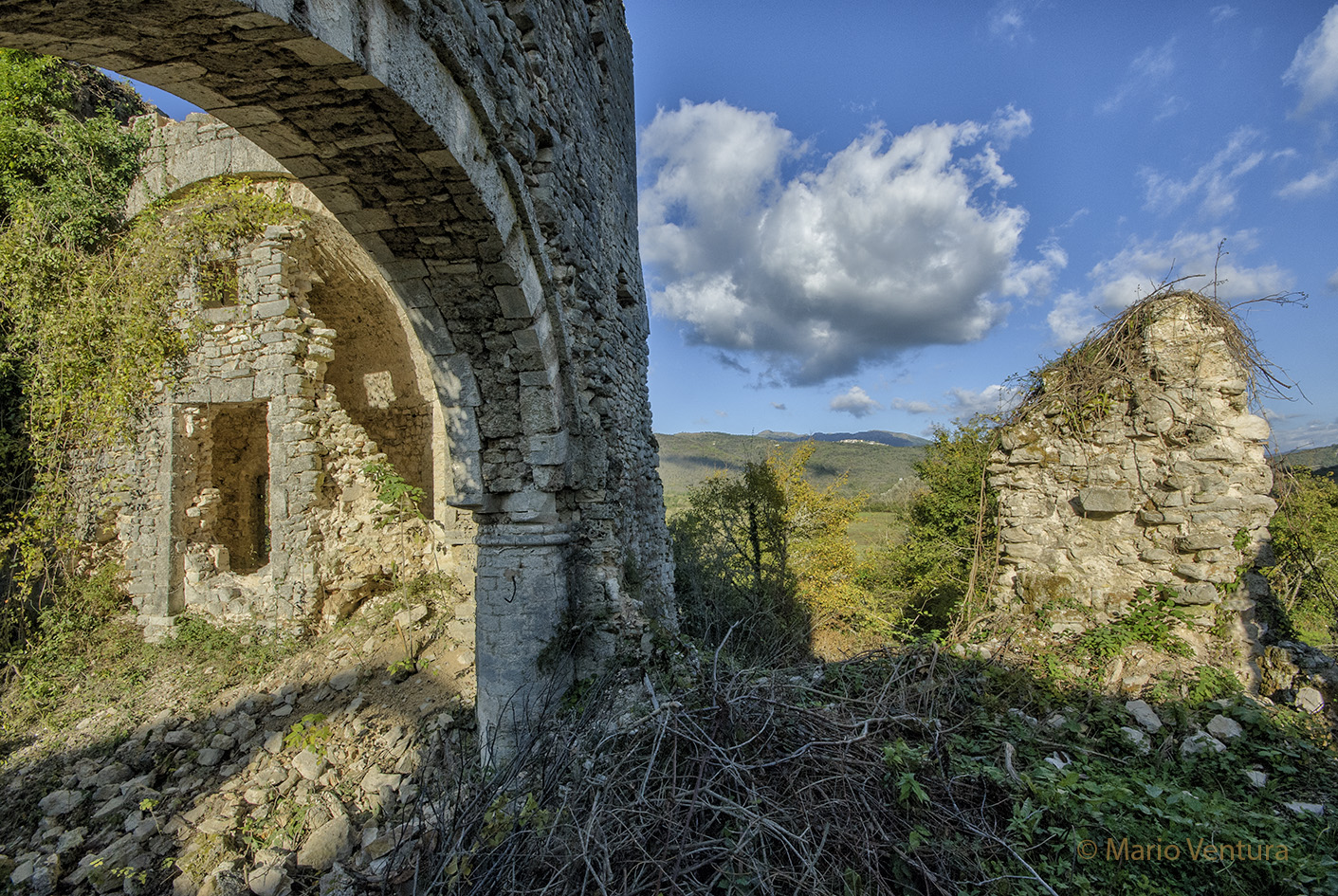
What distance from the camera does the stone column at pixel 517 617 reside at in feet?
13.7

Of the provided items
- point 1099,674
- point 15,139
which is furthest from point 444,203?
point 15,139

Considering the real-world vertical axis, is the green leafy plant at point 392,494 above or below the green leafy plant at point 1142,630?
above

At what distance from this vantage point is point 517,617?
422 centimetres

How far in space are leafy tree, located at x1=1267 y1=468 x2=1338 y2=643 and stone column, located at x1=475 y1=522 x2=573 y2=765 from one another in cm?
515

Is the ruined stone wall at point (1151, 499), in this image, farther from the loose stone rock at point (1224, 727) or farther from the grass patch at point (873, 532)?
the grass patch at point (873, 532)

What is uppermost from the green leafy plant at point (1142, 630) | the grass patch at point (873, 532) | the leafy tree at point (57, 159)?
the leafy tree at point (57, 159)

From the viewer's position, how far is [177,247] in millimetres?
6891

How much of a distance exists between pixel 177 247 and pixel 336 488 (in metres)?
3.50

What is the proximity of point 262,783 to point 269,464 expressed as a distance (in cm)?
387

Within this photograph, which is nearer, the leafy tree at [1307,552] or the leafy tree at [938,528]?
the leafy tree at [1307,552]

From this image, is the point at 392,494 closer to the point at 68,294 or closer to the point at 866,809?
the point at 68,294

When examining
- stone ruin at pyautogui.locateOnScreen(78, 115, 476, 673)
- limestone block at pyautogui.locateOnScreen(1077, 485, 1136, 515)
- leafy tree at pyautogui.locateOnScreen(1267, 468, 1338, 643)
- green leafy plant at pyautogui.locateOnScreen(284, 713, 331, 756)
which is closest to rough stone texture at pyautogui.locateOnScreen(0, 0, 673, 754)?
green leafy plant at pyautogui.locateOnScreen(284, 713, 331, 756)

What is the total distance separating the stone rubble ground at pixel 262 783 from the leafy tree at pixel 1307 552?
6.32 metres

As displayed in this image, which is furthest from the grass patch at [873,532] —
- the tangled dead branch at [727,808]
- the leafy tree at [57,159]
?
the leafy tree at [57,159]
